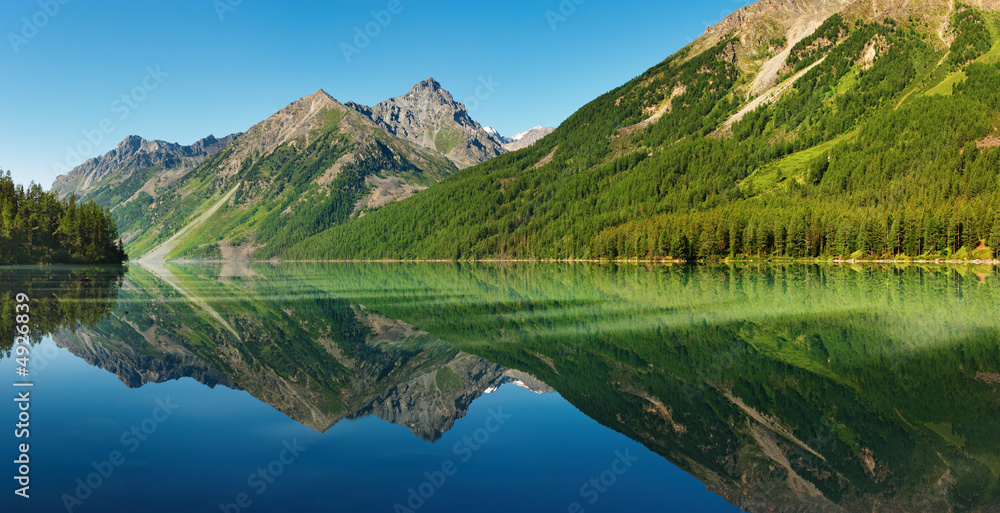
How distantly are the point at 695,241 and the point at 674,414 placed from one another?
15080 cm

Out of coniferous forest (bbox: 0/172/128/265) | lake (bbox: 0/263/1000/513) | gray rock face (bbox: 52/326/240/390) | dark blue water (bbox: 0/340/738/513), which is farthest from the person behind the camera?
coniferous forest (bbox: 0/172/128/265)

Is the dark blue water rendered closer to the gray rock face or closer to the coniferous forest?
the gray rock face

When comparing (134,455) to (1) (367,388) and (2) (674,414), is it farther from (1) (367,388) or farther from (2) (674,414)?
(2) (674,414)

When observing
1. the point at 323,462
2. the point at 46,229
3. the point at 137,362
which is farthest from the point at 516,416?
the point at 46,229

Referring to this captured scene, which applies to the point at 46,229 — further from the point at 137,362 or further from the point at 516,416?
the point at 516,416

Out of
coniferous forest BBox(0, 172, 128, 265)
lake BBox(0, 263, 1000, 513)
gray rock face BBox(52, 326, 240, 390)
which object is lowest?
lake BBox(0, 263, 1000, 513)

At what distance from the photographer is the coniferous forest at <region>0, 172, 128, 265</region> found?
11569 centimetres

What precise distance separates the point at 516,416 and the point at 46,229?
6018 inches

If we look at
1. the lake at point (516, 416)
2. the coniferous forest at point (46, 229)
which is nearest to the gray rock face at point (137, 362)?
the lake at point (516, 416)

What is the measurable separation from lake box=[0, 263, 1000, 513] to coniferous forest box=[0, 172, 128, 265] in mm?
116924

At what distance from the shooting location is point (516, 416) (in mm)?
16953

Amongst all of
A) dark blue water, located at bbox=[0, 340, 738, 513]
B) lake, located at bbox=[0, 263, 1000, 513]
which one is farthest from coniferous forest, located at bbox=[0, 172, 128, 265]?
dark blue water, located at bbox=[0, 340, 738, 513]

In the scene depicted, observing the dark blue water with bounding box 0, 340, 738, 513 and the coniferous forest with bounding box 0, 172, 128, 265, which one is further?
the coniferous forest with bounding box 0, 172, 128, 265

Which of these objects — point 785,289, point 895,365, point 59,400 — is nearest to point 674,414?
point 895,365
